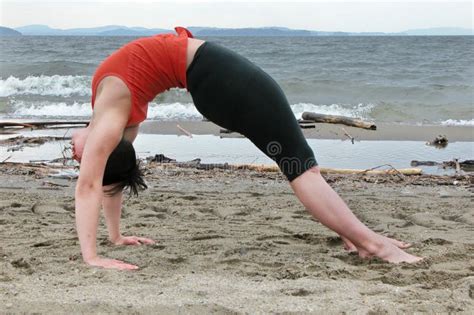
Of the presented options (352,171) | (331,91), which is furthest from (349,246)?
(331,91)

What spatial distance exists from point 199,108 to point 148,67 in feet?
1.20

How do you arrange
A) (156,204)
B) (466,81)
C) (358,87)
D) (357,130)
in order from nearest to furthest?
1. (156,204)
2. (357,130)
3. (358,87)
4. (466,81)

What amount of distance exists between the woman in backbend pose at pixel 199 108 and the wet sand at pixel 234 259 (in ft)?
0.90

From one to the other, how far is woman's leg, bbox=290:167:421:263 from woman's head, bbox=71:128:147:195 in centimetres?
102

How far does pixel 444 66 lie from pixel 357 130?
19.0m

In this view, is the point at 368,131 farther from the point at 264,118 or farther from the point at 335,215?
the point at 264,118

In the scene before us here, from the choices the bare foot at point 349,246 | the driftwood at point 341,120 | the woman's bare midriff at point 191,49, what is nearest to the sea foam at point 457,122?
the driftwood at point 341,120

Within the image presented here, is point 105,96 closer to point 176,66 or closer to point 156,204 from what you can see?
point 176,66

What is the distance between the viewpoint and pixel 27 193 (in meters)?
6.55

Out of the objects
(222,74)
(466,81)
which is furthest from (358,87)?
(222,74)

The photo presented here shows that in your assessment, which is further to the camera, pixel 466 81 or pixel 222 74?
pixel 466 81

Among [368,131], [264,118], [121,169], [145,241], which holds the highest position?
[264,118]

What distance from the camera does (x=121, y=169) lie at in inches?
151

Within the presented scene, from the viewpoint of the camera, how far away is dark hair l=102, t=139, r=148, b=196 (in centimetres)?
369
